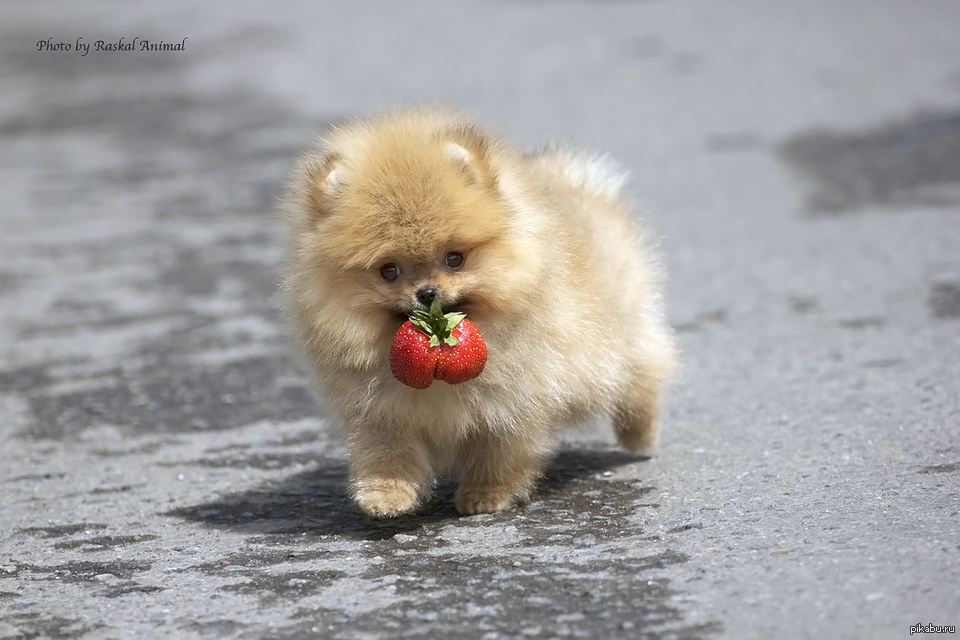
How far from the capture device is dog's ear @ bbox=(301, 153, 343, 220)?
387 cm

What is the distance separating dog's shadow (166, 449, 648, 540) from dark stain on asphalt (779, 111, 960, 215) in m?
4.24

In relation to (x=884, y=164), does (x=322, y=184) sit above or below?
below

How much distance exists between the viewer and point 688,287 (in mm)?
7461

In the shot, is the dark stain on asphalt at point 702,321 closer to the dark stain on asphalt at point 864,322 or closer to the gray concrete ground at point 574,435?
the gray concrete ground at point 574,435

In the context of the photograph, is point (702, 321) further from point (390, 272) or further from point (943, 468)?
point (390, 272)

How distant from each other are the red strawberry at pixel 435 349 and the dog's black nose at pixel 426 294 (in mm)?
18

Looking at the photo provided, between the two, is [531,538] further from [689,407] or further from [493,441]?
[689,407]

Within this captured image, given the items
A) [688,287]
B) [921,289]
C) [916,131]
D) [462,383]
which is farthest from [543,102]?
[462,383]

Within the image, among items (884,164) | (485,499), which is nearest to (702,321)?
(485,499)

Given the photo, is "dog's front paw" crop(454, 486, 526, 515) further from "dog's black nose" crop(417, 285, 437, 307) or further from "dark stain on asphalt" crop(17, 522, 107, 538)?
"dark stain on asphalt" crop(17, 522, 107, 538)

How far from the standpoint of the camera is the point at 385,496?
13.1ft

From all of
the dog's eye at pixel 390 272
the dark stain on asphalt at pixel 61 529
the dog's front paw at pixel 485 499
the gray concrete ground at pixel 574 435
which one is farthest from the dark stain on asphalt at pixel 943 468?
the dark stain on asphalt at pixel 61 529

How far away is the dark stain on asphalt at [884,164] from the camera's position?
27.7 feet

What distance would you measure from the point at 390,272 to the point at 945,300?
3856mm
